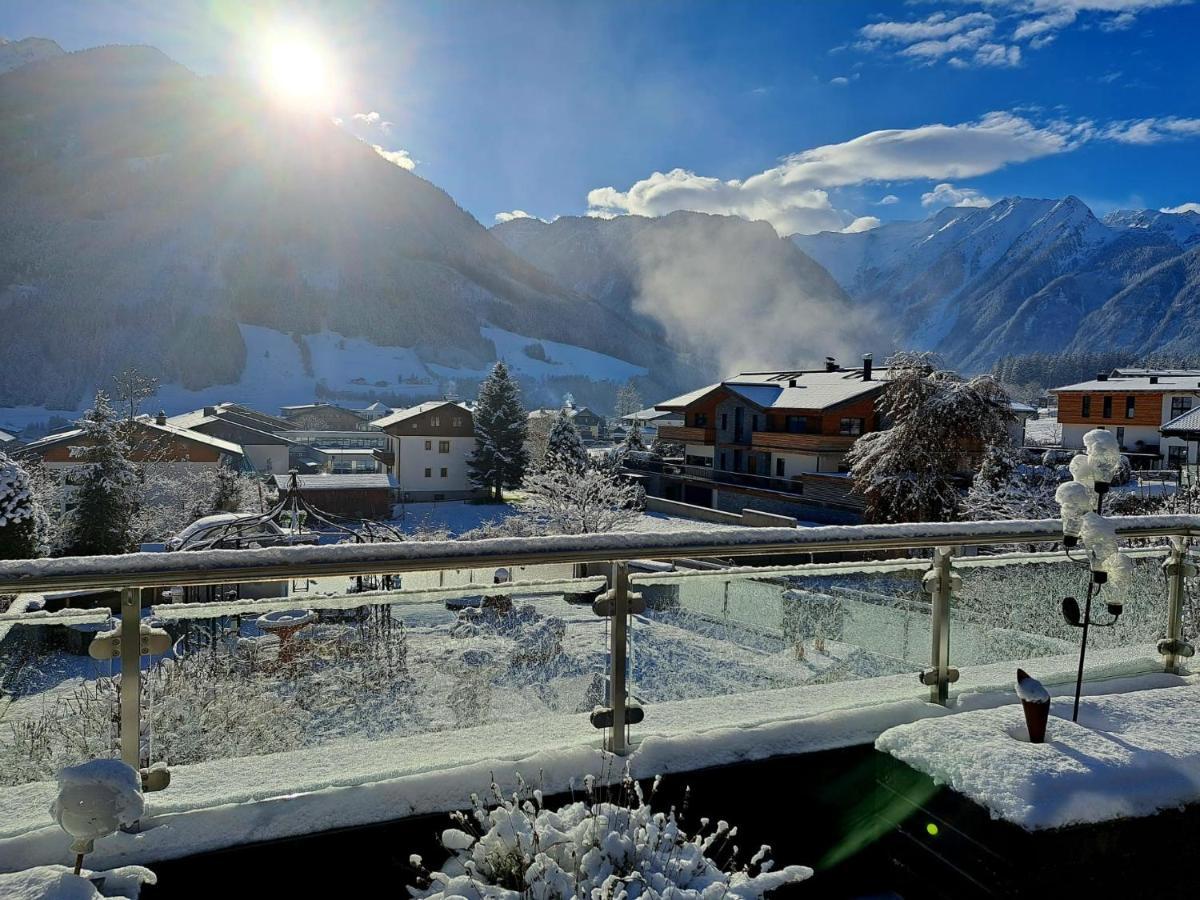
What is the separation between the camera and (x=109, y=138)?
132 meters

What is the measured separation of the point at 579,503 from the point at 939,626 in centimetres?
2519

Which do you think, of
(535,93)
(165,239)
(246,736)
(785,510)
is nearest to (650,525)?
(785,510)

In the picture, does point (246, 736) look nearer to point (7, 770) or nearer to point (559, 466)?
point (7, 770)

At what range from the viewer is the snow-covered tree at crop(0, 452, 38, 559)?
40.8 ft

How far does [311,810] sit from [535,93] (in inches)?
774

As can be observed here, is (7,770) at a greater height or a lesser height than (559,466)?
greater

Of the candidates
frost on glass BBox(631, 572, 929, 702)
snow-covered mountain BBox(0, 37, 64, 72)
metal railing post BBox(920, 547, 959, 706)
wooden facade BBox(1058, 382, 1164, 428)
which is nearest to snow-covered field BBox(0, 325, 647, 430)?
wooden facade BBox(1058, 382, 1164, 428)

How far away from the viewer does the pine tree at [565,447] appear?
34688 millimetres

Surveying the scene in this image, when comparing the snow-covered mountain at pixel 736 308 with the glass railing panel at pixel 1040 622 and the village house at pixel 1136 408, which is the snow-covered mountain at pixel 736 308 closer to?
the village house at pixel 1136 408

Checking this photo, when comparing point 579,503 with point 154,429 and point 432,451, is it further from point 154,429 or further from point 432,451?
point 154,429

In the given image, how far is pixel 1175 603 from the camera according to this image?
11.5 ft

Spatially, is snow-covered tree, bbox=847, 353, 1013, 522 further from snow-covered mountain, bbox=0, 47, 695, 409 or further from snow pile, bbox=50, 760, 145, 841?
snow-covered mountain, bbox=0, 47, 695, 409

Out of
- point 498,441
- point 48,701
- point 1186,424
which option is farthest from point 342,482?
point 48,701

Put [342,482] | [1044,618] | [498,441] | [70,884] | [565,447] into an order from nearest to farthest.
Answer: [70,884] → [1044,618] → [342,482] → [565,447] → [498,441]
